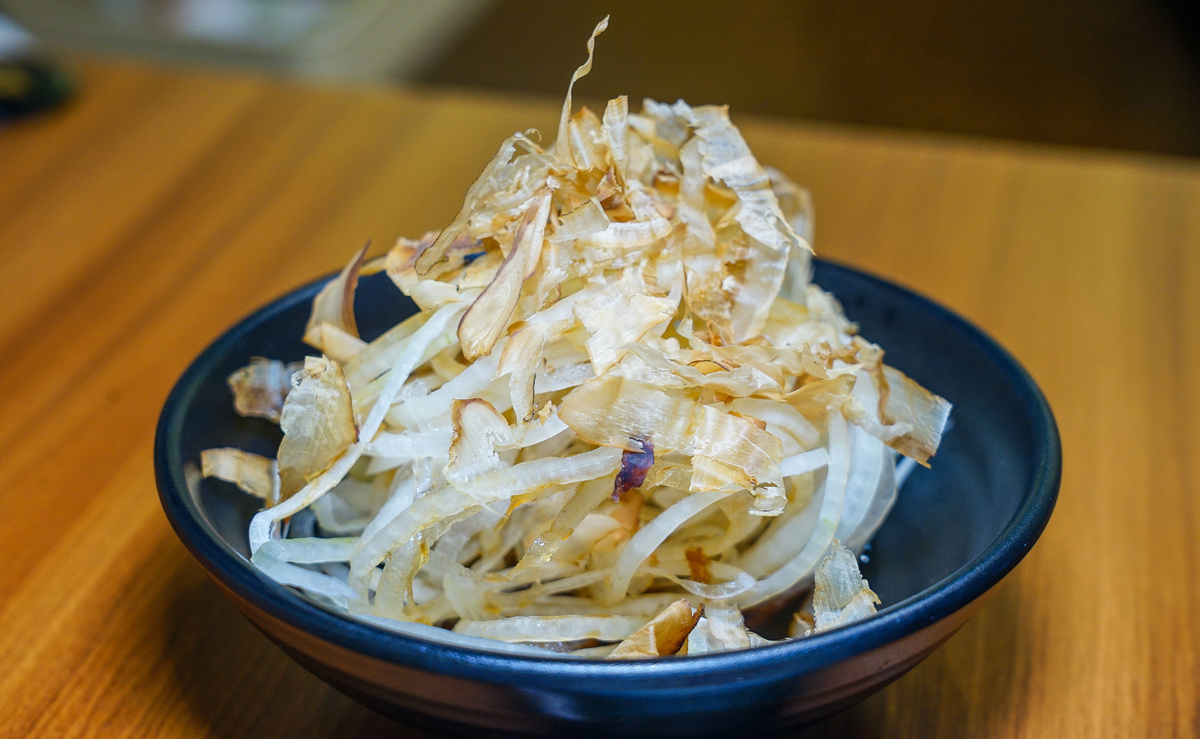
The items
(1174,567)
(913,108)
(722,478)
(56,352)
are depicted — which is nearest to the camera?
(722,478)

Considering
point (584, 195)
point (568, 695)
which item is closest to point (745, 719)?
point (568, 695)

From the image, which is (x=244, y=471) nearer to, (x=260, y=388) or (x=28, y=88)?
(x=260, y=388)

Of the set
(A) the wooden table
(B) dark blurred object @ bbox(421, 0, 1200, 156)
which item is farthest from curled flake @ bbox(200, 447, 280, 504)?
(B) dark blurred object @ bbox(421, 0, 1200, 156)

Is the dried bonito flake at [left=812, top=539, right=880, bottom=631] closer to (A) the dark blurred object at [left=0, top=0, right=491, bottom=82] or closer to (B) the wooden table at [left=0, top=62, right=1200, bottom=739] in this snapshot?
(B) the wooden table at [left=0, top=62, right=1200, bottom=739]

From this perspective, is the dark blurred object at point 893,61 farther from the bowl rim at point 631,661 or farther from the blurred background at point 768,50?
the bowl rim at point 631,661

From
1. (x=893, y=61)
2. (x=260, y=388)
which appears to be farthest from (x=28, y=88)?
(x=893, y=61)

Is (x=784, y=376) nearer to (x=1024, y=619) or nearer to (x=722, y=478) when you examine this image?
(x=722, y=478)
